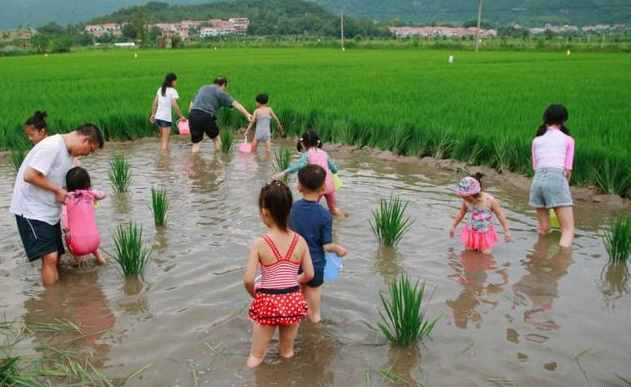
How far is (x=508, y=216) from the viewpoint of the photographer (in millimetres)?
6703

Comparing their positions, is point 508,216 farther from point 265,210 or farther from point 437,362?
point 265,210

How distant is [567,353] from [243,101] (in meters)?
11.3

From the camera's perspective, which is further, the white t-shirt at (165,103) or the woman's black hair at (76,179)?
the white t-shirt at (165,103)

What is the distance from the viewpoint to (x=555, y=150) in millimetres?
5617

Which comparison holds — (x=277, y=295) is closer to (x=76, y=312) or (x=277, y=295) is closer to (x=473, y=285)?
(x=76, y=312)

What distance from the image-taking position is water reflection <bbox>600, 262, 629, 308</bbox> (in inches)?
177

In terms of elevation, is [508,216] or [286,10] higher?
[286,10]

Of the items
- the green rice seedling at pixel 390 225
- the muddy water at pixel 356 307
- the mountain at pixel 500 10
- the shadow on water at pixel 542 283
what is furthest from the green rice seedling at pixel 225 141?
the mountain at pixel 500 10

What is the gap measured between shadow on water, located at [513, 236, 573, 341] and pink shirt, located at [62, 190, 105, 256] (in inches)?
132

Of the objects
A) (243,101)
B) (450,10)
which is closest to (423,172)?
(243,101)

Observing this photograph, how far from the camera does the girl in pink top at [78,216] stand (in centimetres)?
492

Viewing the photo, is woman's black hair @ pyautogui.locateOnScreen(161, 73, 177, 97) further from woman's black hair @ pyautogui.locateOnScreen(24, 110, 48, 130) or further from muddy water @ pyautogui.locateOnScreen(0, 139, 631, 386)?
woman's black hair @ pyautogui.locateOnScreen(24, 110, 48, 130)

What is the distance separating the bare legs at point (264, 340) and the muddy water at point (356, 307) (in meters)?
0.07

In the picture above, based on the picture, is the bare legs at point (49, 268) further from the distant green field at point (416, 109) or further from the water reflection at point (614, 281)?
the distant green field at point (416, 109)
